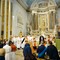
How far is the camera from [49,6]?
1088 inches

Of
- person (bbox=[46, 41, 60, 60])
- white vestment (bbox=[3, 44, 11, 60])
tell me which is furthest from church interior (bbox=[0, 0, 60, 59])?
person (bbox=[46, 41, 60, 60])

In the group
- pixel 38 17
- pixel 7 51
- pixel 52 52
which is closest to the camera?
pixel 52 52

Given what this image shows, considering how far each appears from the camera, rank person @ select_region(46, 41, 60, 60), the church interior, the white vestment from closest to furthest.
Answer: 1. person @ select_region(46, 41, 60, 60)
2. the white vestment
3. the church interior

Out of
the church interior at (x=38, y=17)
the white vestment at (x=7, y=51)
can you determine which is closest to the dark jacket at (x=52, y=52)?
the white vestment at (x=7, y=51)

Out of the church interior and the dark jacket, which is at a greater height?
the church interior

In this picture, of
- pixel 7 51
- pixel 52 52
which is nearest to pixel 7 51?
pixel 7 51

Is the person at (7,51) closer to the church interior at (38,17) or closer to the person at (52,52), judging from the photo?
the person at (52,52)

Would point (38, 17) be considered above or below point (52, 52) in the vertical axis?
above

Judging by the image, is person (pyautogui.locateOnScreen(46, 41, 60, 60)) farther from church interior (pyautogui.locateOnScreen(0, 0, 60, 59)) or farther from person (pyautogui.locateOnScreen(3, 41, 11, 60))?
church interior (pyautogui.locateOnScreen(0, 0, 60, 59))

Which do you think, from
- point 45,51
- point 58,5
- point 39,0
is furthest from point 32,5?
point 45,51

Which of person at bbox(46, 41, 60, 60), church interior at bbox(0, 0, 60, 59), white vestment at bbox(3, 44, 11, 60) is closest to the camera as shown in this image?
person at bbox(46, 41, 60, 60)

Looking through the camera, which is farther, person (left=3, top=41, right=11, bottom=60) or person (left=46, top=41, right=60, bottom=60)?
person (left=3, top=41, right=11, bottom=60)

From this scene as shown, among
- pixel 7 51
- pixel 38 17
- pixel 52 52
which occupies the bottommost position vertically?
pixel 7 51

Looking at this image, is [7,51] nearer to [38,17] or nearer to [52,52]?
[52,52]
